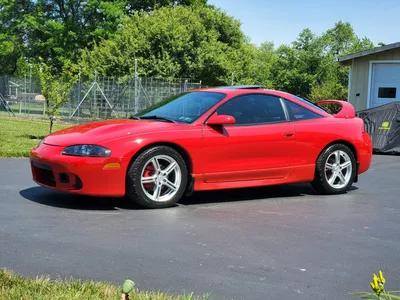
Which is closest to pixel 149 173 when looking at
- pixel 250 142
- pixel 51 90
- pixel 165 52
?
pixel 250 142

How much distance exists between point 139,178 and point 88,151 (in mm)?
606

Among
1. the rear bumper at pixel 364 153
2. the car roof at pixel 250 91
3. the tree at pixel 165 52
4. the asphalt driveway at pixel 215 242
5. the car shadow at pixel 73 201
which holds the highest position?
the tree at pixel 165 52

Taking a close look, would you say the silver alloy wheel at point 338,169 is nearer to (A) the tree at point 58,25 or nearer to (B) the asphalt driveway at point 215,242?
(B) the asphalt driveway at point 215,242

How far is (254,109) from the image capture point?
Result: 6.66 metres

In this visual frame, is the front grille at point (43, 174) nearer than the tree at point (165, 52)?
Yes

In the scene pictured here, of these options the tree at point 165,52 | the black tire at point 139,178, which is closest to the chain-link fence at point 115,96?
the tree at point 165,52

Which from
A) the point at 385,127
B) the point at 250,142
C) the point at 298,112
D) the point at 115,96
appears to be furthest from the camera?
the point at 115,96

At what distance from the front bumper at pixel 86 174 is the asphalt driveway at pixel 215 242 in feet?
0.76

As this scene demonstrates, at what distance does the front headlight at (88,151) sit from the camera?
5570 millimetres

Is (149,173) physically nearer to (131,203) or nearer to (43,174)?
(131,203)

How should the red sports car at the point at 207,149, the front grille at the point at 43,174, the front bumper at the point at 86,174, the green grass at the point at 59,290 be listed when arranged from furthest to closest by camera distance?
1. the front grille at the point at 43,174
2. the red sports car at the point at 207,149
3. the front bumper at the point at 86,174
4. the green grass at the point at 59,290

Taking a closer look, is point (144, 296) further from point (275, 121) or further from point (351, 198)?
point (351, 198)

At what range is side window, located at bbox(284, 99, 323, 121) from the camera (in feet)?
22.7

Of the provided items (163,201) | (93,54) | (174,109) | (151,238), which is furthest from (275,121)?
(93,54)
